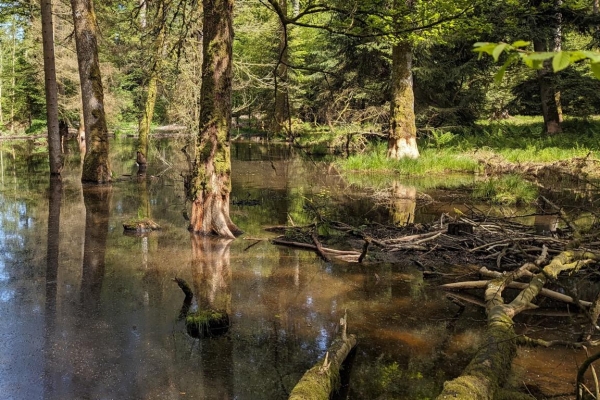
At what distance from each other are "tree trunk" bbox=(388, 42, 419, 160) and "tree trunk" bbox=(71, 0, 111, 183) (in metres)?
9.18

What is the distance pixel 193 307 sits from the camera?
545 centimetres

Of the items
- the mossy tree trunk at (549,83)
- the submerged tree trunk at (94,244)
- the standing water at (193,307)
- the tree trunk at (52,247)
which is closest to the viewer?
the standing water at (193,307)

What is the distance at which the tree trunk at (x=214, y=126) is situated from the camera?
8.61 m

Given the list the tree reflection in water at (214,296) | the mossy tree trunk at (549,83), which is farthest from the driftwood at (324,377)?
the mossy tree trunk at (549,83)

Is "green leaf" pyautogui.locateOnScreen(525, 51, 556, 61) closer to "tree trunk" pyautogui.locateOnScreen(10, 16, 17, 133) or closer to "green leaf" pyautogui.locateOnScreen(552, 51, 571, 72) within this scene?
"green leaf" pyautogui.locateOnScreen(552, 51, 571, 72)

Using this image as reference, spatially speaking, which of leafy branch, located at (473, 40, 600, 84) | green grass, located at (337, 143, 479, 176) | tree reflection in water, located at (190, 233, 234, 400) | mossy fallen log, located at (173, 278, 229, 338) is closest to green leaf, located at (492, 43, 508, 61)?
leafy branch, located at (473, 40, 600, 84)

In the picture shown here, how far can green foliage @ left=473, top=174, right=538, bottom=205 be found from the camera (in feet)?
39.0

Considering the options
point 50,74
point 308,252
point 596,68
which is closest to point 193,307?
point 308,252

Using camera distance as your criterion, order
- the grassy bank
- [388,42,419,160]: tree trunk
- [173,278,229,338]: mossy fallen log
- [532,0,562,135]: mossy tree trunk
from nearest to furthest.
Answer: [173,278,229,338]: mossy fallen log < the grassy bank < [388,42,419,160]: tree trunk < [532,0,562,135]: mossy tree trunk

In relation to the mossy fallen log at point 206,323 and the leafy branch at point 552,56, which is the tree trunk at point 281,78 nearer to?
the mossy fallen log at point 206,323

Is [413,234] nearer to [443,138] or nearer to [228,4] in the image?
[228,4]

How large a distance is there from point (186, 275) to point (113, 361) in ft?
8.18

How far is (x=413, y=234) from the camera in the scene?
320 inches

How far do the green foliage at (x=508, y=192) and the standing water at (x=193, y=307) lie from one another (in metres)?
3.28
